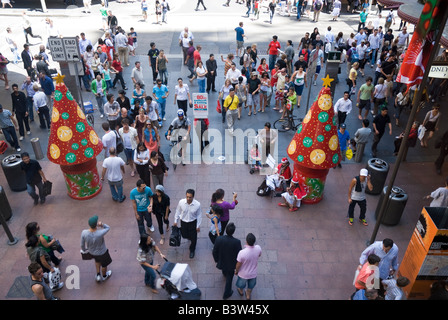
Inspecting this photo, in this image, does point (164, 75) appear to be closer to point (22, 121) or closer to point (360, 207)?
point (22, 121)

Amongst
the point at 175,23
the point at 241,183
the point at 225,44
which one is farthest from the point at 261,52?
the point at 241,183

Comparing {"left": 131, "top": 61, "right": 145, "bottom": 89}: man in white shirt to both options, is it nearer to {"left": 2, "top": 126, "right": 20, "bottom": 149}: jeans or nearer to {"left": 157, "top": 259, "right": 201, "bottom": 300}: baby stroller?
{"left": 2, "top": 126, "right": 20, "bottom": 149}: jeans

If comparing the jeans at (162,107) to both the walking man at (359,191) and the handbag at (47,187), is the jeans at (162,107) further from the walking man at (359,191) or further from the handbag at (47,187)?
the walking man at (359,191)

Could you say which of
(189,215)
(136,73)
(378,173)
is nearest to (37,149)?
(136,73)

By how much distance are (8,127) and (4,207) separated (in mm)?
3420

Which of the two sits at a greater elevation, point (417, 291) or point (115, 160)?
point (115, 160)

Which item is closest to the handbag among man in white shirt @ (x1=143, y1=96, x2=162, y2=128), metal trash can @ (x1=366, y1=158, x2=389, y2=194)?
man in white shirt @ (x1=143, y1=96, x2=162, y2=128)

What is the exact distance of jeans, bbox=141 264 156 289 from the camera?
23.3 feet

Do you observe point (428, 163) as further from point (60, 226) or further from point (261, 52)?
point (261, 52)

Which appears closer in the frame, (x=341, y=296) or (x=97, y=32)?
(x=341, y=296)

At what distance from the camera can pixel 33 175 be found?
9359 millimetres

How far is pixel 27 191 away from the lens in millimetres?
10250
